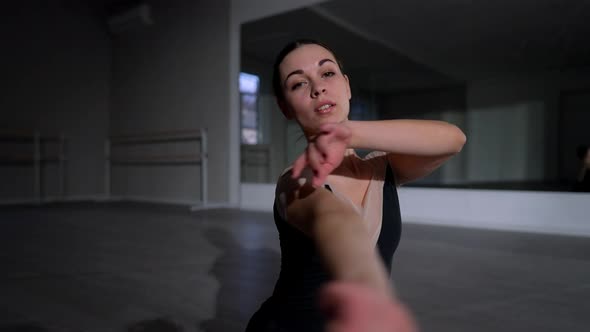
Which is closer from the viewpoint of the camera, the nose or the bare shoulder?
the bare shoulder

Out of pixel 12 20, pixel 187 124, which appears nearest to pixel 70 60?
pixel 12 20

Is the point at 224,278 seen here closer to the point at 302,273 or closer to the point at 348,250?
the point at 302,273

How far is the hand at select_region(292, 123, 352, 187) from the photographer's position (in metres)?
0.45

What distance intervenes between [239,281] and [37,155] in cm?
417

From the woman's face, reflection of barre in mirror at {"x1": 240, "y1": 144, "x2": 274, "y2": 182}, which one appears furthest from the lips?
reflection of barre in mirror at {"x1": 240, "y1": 144, "x2": 274, "y2": 182}

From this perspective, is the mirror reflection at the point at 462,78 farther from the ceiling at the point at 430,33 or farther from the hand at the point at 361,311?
the hand at the point at 361,311

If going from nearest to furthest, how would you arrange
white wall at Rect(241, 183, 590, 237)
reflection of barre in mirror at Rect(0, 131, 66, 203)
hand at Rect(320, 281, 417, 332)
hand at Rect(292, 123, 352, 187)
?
hand at Rect(320, 281, 417, 332), hand at Rect(292, 123, 352, 187), white wall at Rect(241, 183, 590, 237), reflection of barre in mirror at Rect(0, 131, 66, 203)

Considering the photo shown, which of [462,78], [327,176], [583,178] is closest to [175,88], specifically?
[583,178]

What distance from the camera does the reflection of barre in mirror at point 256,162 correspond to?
164 inches

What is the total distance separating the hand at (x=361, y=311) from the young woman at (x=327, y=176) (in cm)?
11

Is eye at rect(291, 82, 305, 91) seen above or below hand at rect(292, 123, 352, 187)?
above

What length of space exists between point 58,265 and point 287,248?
156cm

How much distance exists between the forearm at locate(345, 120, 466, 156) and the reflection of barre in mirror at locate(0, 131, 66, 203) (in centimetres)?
507

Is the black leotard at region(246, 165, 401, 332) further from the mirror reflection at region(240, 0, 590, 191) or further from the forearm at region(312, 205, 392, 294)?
the mirror reflection at region(240, 0, 590, 191)
